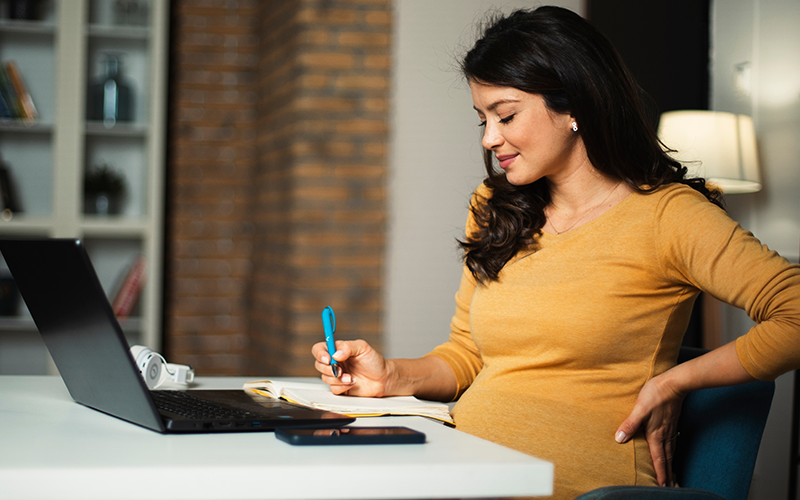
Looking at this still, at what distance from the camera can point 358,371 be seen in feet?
4.19

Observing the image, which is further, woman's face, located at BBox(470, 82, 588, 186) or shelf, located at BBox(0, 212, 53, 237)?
shelf, located at BBox(0, 212, 53, 237)

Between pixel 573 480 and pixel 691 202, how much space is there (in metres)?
0.49

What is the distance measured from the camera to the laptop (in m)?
0.84

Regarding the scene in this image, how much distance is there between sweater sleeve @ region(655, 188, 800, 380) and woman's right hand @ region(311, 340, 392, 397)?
1.67 ft

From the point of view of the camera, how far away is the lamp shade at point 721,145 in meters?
2.46

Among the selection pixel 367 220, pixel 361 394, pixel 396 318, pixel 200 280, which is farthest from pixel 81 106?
pixel 361 394

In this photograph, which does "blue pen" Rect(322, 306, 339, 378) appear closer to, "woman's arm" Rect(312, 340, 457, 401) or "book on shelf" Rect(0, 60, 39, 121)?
"woman's arm" Rect(312, 340, 457, 401)

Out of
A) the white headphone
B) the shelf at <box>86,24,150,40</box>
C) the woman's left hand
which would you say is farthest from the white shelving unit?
A: the woman's left hand

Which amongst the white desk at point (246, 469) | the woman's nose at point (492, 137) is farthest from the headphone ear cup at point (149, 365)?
the woman's nose at point (492, 137)

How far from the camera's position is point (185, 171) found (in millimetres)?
4094

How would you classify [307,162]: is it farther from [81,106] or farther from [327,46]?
[81,106]

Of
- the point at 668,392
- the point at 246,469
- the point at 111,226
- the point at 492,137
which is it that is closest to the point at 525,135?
the point at 492,137

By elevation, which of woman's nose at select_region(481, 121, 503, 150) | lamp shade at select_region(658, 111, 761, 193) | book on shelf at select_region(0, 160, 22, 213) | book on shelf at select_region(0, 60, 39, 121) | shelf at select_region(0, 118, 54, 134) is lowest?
book on shelf at select_region(0, 160, 22, 213)

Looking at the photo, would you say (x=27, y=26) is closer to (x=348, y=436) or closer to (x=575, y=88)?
(x=575, y=88)
